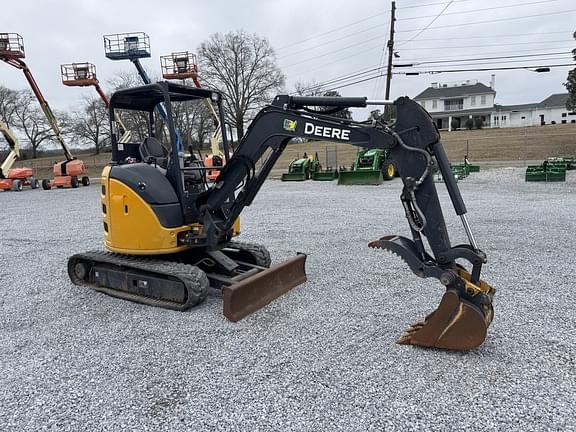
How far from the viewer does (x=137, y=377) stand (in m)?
3.28

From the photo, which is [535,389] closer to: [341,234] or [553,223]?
[341,234]

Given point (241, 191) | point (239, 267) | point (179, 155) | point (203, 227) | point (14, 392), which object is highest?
point (179, 155)

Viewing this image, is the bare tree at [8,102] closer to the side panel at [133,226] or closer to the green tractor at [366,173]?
the green tractor at [366,173]

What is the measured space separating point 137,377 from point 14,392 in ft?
2.93

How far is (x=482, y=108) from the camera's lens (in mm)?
67938

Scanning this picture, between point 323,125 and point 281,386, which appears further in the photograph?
point 323,125

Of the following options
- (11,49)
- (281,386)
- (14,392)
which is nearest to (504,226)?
(281,386)

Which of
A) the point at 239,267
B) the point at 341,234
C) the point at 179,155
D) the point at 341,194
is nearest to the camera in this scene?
the point at 179,155

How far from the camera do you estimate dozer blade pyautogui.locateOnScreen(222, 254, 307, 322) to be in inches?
165

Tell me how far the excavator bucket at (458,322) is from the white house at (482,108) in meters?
66.4

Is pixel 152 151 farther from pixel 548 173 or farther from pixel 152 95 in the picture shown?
pixel 548 173

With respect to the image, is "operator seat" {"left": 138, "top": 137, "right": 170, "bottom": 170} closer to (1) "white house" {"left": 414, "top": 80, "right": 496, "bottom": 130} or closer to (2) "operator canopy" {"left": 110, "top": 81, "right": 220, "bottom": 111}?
(2) "operator canopy" {"left": 110, "top": 81, "right": 220, "bottom": 111}

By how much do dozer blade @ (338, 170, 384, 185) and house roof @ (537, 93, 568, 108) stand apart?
6899cm

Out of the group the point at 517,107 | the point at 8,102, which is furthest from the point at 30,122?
the point at 517,107
